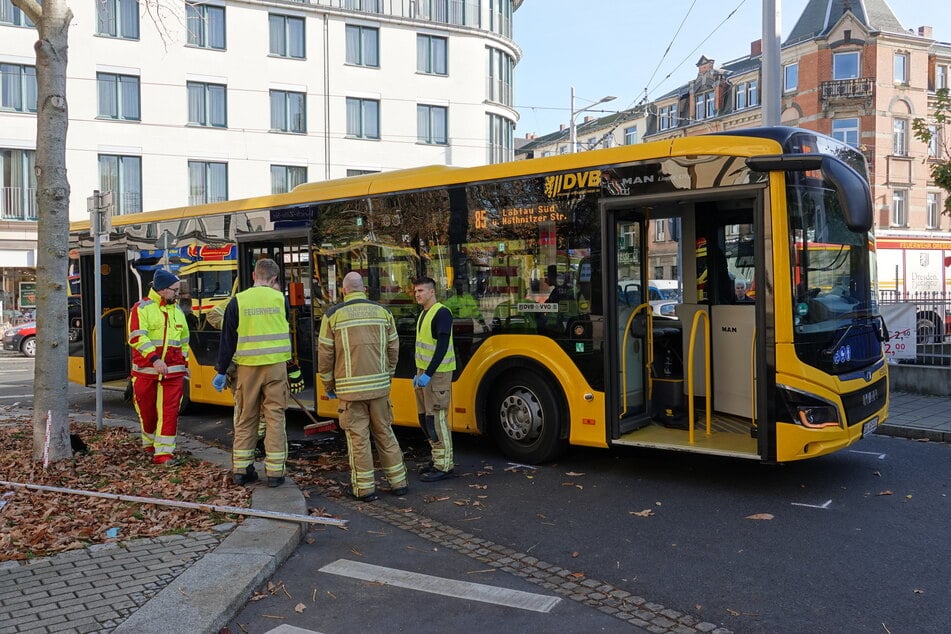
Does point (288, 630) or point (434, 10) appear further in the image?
point (434, 10)

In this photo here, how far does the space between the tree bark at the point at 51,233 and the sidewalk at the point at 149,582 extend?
2810mm

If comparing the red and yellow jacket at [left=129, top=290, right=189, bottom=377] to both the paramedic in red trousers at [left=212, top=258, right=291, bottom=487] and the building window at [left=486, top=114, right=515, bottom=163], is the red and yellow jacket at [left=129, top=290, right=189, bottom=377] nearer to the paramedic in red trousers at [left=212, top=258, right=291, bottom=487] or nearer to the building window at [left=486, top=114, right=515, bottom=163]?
the paramedic in red trousers at [left=212, top=258, right=291, bottom=487]

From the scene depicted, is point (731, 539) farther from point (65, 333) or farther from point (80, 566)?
point (65, 333)

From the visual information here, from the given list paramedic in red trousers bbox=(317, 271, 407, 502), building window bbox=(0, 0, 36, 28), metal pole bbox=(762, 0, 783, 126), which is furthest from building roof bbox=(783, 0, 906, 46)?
paramedic in red trousers bbox=(317, 271, 407, 502)

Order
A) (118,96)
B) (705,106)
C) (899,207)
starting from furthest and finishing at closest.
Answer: (705,106) → (899,207) → (118,96)

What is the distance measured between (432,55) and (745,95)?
68.5ft

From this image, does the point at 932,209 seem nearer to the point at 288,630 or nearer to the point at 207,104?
the point at 207,104

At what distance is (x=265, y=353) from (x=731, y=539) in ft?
12.9

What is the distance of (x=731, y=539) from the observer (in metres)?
5.53

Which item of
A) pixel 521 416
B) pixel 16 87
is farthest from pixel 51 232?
pixel 16 87

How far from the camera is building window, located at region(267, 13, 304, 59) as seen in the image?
112 feet

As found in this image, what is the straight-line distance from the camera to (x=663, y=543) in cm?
547

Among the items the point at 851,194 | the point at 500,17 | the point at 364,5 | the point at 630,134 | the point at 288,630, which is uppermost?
the point at 500,17

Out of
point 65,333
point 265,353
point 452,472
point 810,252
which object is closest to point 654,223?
point 810,252
